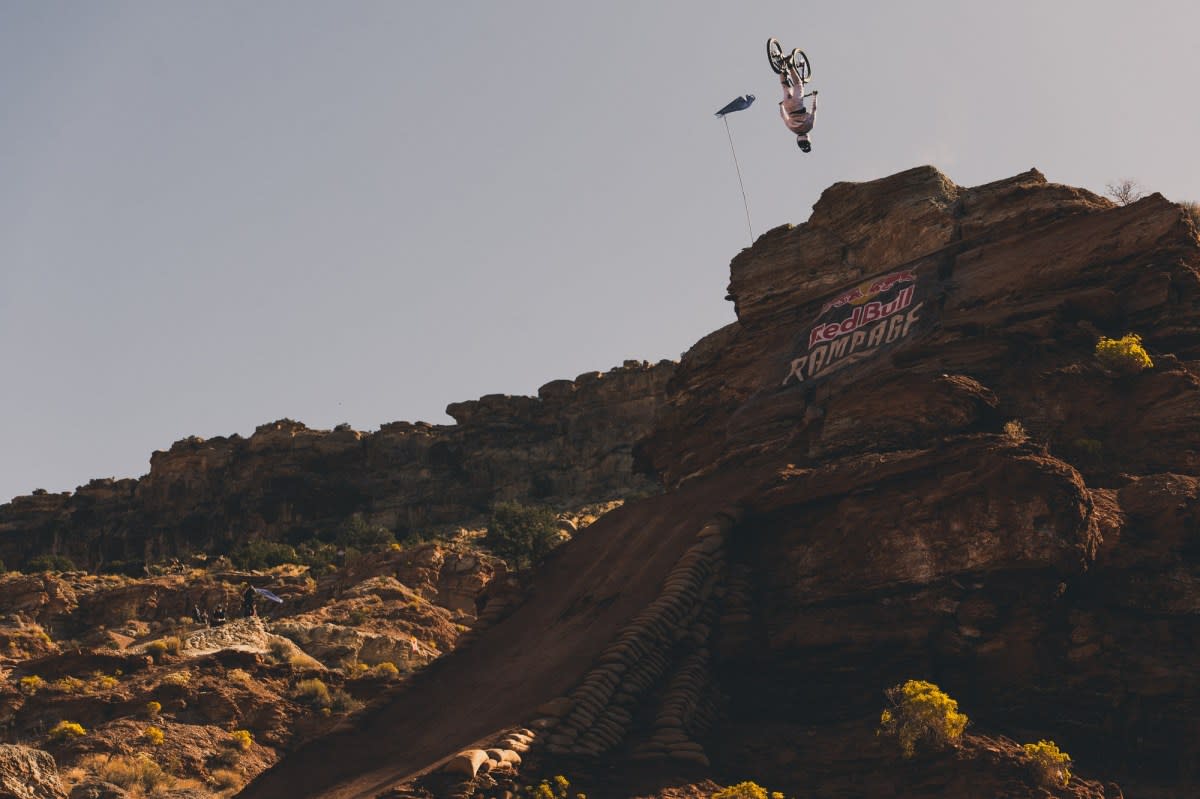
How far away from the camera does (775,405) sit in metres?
32.2

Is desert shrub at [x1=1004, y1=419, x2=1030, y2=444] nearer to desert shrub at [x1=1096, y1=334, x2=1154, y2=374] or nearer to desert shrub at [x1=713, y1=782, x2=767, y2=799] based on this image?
desert shrub at [x1=1096, y1=334, x2=1154, y2=374]

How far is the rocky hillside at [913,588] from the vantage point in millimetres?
19500

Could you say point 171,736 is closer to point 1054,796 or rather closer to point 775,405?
point 775,405

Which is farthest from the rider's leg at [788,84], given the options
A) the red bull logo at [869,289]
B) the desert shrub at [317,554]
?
the desert shrub at [317,554]

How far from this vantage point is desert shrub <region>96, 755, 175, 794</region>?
26795mm

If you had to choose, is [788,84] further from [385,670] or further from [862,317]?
[385,670]

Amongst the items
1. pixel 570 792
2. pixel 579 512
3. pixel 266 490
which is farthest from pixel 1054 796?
pixel 266 490

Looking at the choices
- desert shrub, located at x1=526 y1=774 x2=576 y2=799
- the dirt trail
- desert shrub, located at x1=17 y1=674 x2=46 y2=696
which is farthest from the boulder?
desert shrub, located at x1=17 y1=674 x2=46 y2=696

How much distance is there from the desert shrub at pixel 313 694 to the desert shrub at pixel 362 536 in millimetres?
44461

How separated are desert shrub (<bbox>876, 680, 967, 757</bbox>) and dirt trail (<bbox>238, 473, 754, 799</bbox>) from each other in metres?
5.73

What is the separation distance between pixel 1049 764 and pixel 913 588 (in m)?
4.06

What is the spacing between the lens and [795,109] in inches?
1500

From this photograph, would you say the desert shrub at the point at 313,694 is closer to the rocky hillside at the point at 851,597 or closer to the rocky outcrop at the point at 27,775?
the rocky hillside at the point at 851,597

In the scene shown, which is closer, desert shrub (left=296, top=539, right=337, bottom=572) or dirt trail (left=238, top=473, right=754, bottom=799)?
dirt trail (left=238, top=473, right=754, bottom=799)
